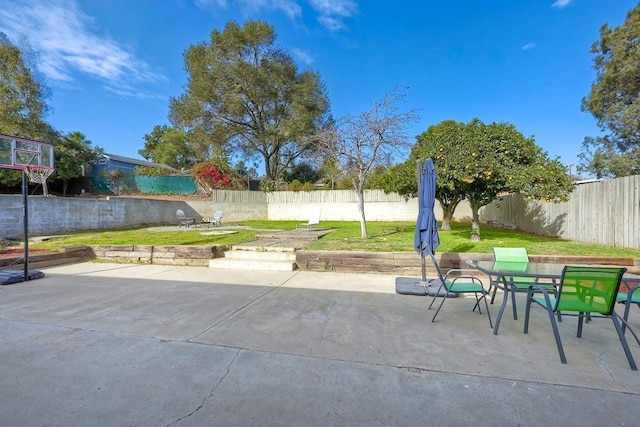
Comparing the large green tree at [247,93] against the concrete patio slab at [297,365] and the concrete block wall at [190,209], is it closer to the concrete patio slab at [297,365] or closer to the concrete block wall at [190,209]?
the concrete block wall at [190,209]

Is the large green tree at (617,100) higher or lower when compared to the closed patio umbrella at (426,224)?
higher

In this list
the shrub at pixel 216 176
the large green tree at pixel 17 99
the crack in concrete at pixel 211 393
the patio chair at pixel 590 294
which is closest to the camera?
the crack in concrete at pixel 211 393

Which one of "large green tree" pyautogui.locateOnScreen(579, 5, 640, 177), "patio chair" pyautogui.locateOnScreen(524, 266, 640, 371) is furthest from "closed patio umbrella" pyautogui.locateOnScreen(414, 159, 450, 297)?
"large green tree" pyautogui.locateOnScreen(579, 5, 640, 177)

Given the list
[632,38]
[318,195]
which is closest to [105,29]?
[318,195]

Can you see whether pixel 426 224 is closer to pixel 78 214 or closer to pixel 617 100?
pixel 78 214

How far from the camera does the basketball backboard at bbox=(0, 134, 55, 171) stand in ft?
22.5

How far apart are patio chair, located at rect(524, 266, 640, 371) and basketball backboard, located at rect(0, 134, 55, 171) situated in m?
9.70

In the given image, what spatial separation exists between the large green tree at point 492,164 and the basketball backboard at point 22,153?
33.6ft

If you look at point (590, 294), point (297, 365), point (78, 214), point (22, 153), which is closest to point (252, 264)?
point (297, 365)

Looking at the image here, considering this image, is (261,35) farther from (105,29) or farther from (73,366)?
(73,366)

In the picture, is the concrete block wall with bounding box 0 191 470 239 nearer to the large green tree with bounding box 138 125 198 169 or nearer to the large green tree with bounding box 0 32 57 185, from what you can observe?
the large green tree with bounding box 0 32 57 185

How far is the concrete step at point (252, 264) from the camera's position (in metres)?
6.79

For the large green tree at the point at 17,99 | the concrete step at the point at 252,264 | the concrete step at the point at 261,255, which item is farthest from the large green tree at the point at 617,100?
the large green tree at the point at 17,99

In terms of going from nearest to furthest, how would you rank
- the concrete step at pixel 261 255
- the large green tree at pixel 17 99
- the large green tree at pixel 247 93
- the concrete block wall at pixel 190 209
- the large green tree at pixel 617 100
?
1. the concrete step at pixel 261 255
2. the concrete block wall at pixel 190 209
3. the large green tree at pixel 617 100
4. the large green tree at pixel 17 99
5. the large green tree at pixel 247 93
